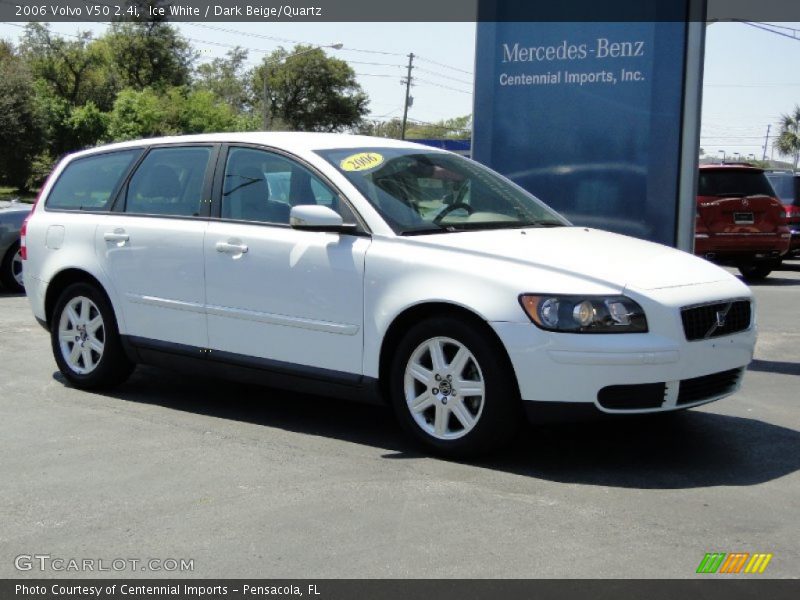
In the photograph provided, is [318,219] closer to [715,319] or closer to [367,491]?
[367,491]

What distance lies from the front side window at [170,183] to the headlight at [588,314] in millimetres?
2408

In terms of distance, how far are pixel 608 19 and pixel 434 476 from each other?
4.56 metres

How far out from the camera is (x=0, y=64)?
173 feet

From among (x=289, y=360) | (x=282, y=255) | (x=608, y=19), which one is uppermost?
(x=608, y=19)

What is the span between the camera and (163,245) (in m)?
6.32

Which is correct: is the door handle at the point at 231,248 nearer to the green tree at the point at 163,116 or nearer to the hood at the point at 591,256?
the hood at the point at 591,256

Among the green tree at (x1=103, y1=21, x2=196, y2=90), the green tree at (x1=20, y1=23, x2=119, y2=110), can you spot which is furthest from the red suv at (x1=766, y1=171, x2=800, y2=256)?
the green tree at (x1=103, y1=21, x2=196, y2=90)

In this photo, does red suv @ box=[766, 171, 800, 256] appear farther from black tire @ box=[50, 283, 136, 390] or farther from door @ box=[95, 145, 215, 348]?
black tire @ box=[50, 283, 136, 390]

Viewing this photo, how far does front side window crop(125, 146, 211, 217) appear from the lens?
6.38 metres

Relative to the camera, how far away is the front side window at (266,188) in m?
5.81

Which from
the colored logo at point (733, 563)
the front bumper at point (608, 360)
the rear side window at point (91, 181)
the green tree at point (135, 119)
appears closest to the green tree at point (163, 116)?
the green tree at point (135, 119)

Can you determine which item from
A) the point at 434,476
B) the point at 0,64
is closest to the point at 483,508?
the point at 434,476

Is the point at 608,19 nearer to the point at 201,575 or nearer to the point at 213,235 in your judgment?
the point at 213,235

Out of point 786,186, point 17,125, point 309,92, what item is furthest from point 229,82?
point 786,186
